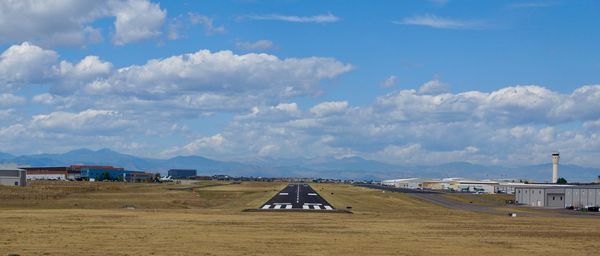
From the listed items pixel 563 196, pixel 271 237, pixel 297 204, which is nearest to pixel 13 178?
pixel 297 204

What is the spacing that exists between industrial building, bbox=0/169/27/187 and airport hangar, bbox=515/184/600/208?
103153 mm

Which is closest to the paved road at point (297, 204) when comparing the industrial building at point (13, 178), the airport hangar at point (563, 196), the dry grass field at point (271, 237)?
the dry grass field at point (271, 237)

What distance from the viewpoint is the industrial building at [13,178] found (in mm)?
152875

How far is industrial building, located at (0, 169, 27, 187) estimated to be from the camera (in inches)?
6019

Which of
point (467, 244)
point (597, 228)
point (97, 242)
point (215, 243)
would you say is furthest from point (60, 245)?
point (597, 228)

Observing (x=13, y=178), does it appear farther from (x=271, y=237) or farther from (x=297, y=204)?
(x=271, y=237)

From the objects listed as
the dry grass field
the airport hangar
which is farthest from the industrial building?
the airport hangar

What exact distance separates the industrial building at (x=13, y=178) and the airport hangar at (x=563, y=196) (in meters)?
103

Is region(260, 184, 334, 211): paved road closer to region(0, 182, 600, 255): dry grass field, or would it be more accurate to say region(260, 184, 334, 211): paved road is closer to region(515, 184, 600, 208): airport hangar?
region(0, 182, 600, 255): dry grass field

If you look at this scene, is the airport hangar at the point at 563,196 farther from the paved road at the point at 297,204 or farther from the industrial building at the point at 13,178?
the industrial building at the point at 13,178

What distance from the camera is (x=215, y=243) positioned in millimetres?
39125

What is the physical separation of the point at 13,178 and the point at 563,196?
111951 millimetres

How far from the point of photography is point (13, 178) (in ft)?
506

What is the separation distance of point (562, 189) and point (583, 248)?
82.3 metres
